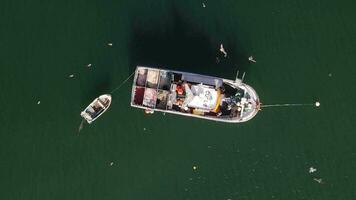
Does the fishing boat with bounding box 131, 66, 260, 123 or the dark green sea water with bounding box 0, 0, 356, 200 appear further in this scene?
the dark green sea water with bounding box 0, 0, 356, 200

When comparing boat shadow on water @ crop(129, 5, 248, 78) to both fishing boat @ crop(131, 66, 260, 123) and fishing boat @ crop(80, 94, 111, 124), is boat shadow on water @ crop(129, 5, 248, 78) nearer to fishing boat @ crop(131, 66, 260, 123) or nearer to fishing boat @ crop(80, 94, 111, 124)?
fishing boat @ crop(131, 66, 260, 123)

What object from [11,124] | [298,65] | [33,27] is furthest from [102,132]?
[298,65]

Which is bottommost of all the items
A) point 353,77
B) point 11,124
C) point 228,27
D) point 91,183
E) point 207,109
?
point 91,183

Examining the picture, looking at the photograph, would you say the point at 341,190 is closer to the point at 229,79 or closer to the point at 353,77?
the point at 353,77

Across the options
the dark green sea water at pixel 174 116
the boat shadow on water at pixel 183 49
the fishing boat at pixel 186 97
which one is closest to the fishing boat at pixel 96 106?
the dark green sea water at pixel 174 116

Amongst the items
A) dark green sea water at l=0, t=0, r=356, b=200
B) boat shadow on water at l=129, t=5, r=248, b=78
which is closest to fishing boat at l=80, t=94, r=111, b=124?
dark green sea water at l=0, t=0, r=356, b=200

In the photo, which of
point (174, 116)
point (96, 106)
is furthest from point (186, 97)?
point (96, 106)

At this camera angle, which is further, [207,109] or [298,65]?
[298,65]

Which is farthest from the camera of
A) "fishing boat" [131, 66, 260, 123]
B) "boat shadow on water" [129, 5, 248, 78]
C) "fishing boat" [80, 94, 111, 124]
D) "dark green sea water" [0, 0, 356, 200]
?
"boat shadow on water" [129, 5, 248, 78]

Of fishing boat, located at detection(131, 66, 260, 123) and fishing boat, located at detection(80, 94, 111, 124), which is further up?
fishing boat, located at detection(131, 66, 260, 123)
